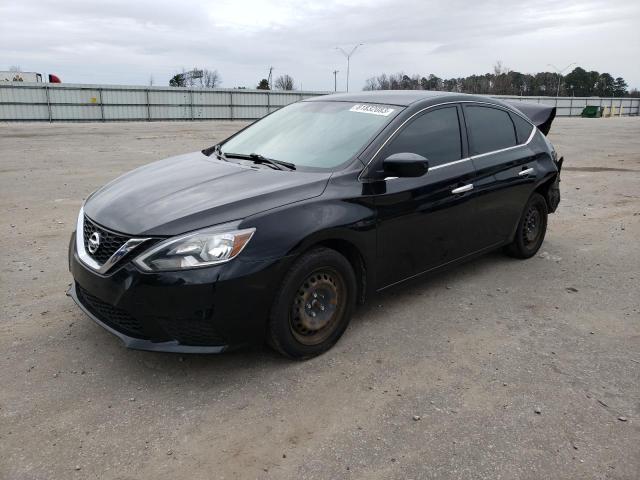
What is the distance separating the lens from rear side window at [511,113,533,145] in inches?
204

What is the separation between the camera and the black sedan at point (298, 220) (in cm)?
292

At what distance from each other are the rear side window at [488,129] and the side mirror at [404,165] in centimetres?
111

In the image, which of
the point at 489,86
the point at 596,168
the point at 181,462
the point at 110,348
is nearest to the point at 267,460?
the point at 181,462

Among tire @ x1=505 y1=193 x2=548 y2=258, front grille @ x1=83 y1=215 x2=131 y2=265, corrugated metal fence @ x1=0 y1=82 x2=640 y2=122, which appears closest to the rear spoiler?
tire @ x1=505 y1=193 x2=548 y2=258

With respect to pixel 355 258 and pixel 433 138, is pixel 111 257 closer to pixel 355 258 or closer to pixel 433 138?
pixel 355 258

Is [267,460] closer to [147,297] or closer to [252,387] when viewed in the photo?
[252,387]

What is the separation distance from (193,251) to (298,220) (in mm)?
645

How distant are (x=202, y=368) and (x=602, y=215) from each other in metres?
6.51

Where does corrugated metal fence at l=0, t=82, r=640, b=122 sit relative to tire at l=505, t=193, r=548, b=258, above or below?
above

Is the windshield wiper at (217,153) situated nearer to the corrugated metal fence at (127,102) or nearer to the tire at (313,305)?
the tire at (313,305)

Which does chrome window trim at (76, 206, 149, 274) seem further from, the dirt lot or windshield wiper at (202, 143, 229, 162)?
windshield wiper at (202, 143, 229, 162)

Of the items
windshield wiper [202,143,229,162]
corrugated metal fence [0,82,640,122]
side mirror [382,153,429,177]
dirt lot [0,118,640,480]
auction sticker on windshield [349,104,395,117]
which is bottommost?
dirt lot [0,118,640,480]

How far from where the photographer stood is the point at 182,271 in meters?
2.85

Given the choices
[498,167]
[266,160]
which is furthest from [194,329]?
[498,167]
